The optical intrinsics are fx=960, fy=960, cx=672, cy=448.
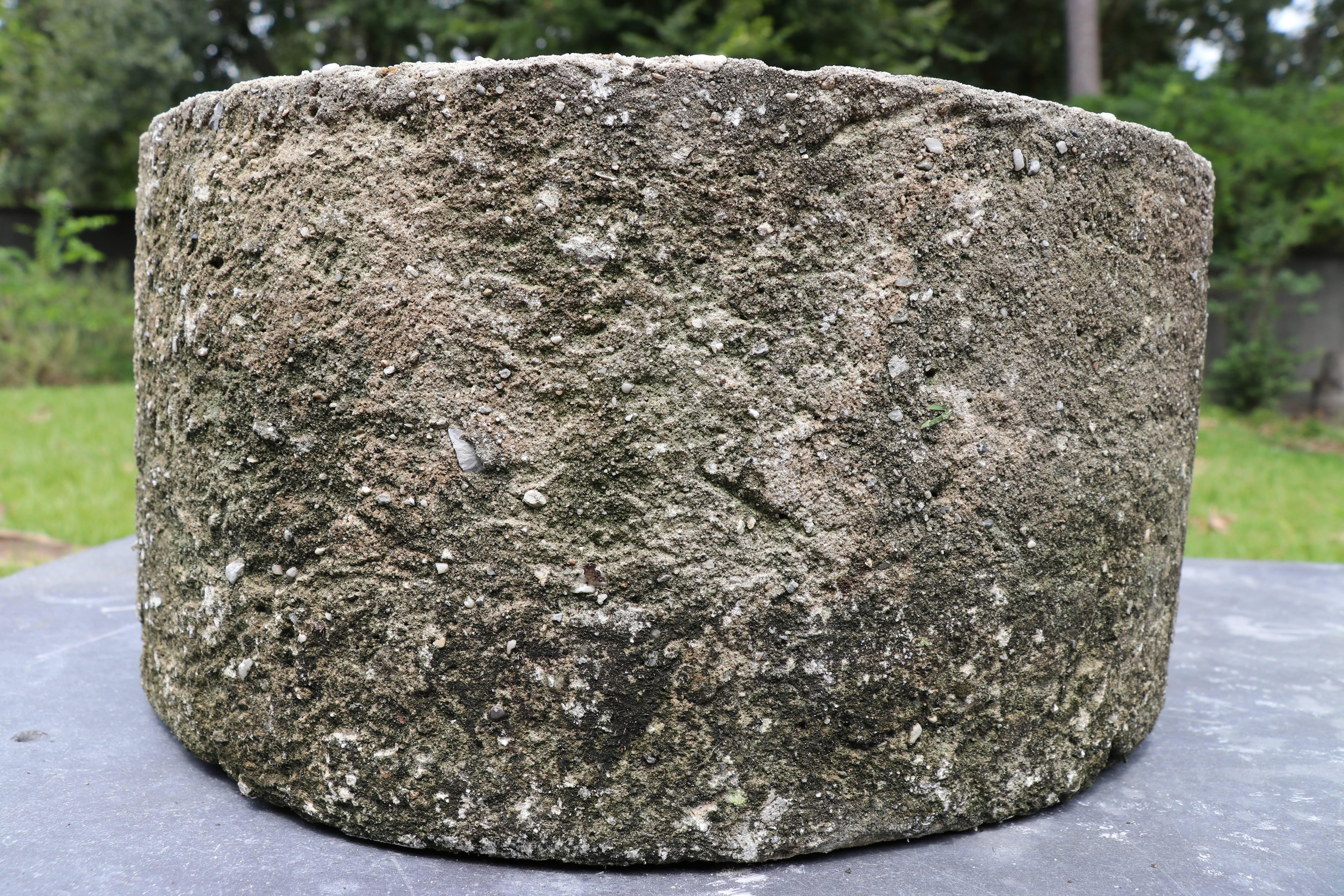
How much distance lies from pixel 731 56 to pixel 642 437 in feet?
17.2

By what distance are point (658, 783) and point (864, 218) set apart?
2.95 feet

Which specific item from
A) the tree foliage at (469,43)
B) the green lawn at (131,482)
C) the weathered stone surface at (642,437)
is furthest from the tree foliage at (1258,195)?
the weathered stone surface at (642,437)

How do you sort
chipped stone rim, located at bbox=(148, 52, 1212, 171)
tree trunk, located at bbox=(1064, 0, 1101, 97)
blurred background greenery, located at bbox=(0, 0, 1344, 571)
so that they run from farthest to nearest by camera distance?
tree trunk, located at bbox=(1064, 0, 1101, 97), blurred background greenery, located at bbox=(0, 0, 1344, 571), chipped stone rim, located at bbox=(148, 52, 1212, 171)

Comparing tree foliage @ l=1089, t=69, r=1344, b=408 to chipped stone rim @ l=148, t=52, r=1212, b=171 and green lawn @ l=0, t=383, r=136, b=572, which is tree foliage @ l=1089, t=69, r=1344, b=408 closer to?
chipped stone rim @ l=148, t=52, r=1212, b=171

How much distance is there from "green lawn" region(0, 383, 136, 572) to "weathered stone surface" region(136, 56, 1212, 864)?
2.05 m

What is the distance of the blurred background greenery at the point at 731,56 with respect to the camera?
533 cm

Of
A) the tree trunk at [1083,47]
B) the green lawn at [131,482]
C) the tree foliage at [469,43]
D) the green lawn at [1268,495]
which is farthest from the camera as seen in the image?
the tree foliage at [469,43]

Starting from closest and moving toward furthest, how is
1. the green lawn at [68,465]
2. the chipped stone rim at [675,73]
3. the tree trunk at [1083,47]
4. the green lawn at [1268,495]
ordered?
the chipped stone rim at [675,73], the green lawn at [68,465], the green lawn at [1268,495], the tree trunk at [1083,47]

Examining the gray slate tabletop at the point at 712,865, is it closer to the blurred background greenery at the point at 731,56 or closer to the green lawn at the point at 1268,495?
the green lawn at the point at 1268,495

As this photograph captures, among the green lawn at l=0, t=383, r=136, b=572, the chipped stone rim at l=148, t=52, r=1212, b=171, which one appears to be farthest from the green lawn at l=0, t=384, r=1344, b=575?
the chipped stone rim at l=148, t=52, r=1212, b=171

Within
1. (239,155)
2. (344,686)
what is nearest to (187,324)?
(239,155)

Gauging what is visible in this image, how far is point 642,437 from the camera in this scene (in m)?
1.41

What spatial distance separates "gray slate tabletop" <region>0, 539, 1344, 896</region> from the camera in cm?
138

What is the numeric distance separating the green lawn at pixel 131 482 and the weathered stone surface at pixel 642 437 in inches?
105
